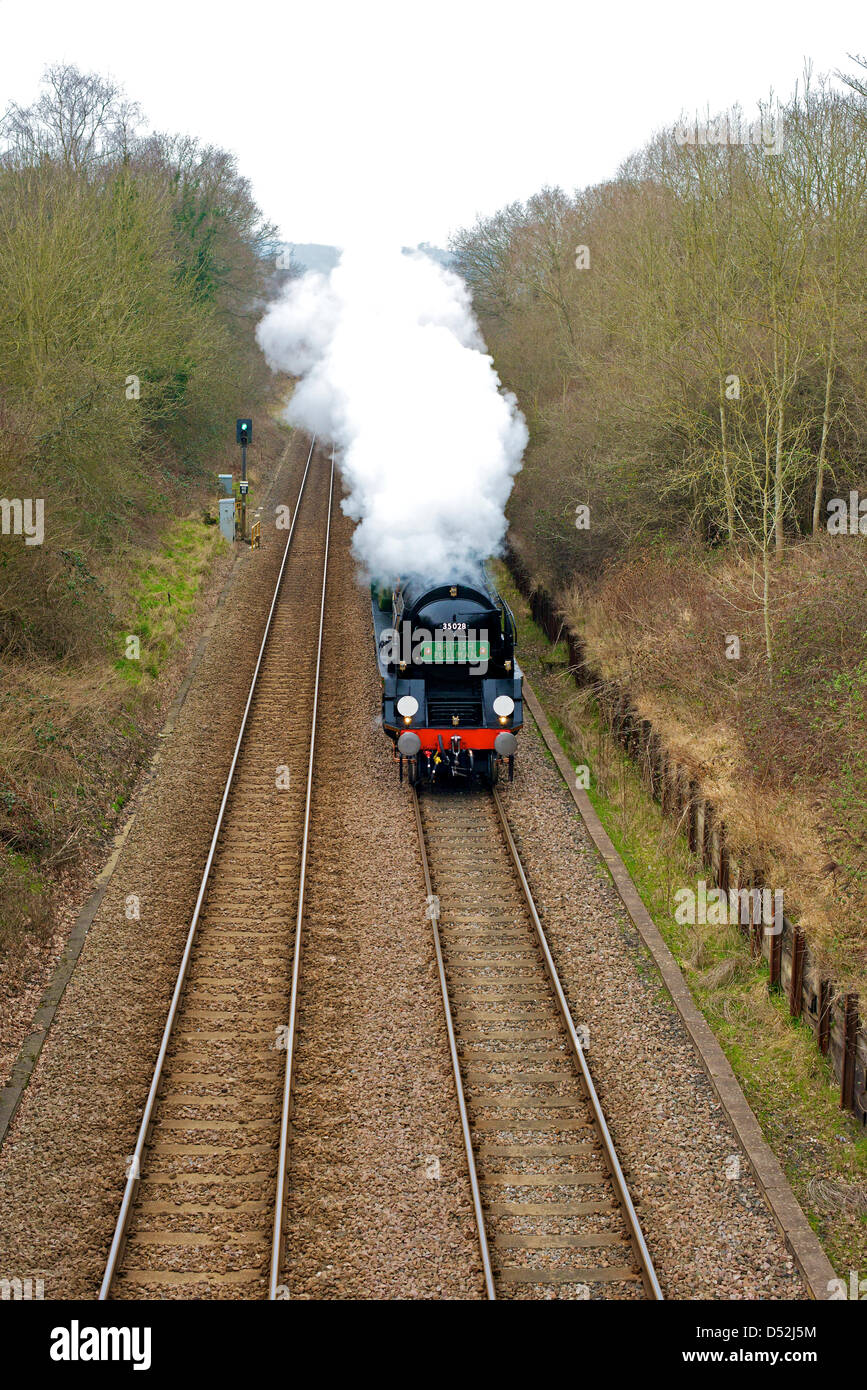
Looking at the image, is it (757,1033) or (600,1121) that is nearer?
(600,1121)

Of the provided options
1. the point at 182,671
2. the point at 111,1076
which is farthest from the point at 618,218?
the point at 111,1076

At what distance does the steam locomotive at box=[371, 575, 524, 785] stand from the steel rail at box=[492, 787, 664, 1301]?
2.37m

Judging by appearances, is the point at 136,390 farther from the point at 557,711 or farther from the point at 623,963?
the point at 623,963

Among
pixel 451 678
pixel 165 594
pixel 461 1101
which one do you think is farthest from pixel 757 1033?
pixel 165 594

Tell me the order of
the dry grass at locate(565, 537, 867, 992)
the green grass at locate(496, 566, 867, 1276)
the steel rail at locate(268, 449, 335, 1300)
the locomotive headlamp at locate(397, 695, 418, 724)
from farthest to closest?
the locomotive headlamp at locate(397, 695, 418, 724), the dry grass at locate(565, 537, 867, 992), the green grass at locate(496, 566, 867, 1276), the steel rail at locate(268, 449, 335, 1300)

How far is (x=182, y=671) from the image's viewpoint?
21.4 meters

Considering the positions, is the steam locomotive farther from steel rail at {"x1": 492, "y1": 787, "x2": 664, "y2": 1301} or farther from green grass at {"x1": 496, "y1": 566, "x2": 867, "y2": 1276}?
steel rail at {"x1": 492, "y1": 787, "x2": 664, "y2": 1301}

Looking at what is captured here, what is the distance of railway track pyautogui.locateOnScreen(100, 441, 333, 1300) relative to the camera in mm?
7895

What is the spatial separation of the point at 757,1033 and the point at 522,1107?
2.87 metres

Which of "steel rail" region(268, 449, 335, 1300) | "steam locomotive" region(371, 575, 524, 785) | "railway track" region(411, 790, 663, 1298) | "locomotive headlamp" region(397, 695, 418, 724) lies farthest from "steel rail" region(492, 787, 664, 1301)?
"locomotive headlamp" region(397, 695, 418, 724)

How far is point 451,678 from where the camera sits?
16312 mm

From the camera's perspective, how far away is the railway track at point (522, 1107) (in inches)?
311

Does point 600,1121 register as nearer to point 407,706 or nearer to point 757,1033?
point 757,1033

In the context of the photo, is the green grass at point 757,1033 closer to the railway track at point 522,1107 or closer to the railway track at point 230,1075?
the railway track at point 522,1107
